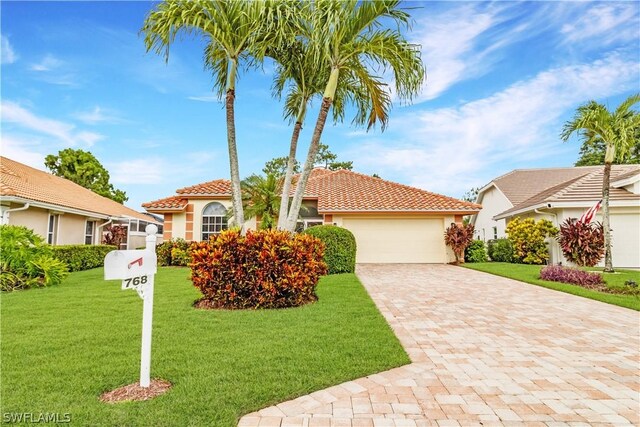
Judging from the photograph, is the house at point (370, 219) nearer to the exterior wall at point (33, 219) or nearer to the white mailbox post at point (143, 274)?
the exterior wall at point (33, 219)

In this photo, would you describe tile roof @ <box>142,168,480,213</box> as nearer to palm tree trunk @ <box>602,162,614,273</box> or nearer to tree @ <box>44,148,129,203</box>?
palm tree trunk @ <box>602,162,614,273</box>

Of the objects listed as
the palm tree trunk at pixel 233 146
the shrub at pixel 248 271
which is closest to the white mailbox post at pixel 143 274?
the shrub at pixel 248 271

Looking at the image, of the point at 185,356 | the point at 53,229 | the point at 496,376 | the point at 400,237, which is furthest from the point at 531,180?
the point at 53,229

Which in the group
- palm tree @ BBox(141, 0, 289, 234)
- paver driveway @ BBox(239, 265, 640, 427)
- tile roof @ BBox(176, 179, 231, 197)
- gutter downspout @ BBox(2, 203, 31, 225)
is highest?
palm tree @ BBox(141, 0, 289, 234)

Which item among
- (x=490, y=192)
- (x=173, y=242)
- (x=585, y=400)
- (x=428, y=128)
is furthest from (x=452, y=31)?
(x=490, y=192)

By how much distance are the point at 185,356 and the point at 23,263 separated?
29.8 feet

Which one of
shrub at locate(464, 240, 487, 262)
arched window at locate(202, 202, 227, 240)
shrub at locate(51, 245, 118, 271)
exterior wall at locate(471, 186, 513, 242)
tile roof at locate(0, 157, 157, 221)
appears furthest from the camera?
exterior wall at locate(471, 186, 513, 242)

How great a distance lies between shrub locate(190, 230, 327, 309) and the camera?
22.0 feet

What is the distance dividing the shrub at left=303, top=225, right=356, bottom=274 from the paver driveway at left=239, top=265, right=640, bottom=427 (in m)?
5.74

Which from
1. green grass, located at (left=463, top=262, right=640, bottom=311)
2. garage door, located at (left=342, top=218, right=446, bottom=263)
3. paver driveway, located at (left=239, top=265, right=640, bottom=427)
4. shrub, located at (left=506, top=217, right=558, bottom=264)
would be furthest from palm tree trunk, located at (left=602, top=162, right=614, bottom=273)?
garage door, located at (left=342, top=218, right=446, bottom=263)

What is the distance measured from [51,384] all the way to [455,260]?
17341mm

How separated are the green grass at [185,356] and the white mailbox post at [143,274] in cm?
44

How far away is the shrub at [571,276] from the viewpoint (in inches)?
396

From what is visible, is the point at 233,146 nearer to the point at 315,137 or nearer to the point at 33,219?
the point at 315,137
